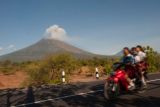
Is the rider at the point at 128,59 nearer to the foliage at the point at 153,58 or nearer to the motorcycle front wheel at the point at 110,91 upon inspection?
the motorcycle front wheel at the point at 110,91

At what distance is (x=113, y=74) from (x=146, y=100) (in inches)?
52.7

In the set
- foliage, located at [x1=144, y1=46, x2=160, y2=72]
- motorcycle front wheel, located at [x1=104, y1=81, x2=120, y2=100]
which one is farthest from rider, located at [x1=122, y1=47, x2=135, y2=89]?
foliage, located at [x1=144, y1=46, x2=160, y2=72]

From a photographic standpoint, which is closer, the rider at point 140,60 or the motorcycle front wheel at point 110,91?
the motorcycle front wheel at point 110,91

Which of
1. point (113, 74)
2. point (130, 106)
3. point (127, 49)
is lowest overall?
point (130, 106)

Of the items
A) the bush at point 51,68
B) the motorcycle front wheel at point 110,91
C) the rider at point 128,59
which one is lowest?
the motorcycle front wheel at point 110,91

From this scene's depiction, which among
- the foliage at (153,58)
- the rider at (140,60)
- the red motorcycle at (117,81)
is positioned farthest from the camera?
the foliage at (153,58)

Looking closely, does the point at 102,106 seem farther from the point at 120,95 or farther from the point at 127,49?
the point at 127,49

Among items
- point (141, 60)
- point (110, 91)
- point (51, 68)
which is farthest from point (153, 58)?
point (110, 91)

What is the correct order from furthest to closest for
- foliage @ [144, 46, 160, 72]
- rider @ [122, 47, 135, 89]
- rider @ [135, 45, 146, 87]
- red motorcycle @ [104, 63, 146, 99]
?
foliage @ [144, 46, 160, 72]
rider @ [135, 45, 146, 87]
rider @ [122, 47, 135, 89]
red motorcycle @ [104, 63, 146, 99]

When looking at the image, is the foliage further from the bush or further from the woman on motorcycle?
the woman on motorcycle

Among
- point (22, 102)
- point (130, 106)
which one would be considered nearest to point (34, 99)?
point (22, 102)

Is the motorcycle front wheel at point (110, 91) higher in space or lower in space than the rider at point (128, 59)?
lower

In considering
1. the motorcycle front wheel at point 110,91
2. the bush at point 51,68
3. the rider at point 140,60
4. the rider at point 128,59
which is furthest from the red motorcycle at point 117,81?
the bush at point 51,68

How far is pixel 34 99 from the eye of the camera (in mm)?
11797
